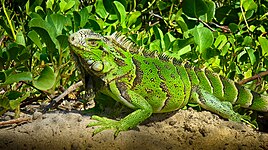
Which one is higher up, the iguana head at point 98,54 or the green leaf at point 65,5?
the green leaf at point 65,5

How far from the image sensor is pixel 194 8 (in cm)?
397

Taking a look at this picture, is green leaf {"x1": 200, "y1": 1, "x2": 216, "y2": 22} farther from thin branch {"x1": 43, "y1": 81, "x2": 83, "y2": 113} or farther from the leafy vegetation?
thin branch {"x1": 43, "y1": 81, "x2": 83, "y2": 113}

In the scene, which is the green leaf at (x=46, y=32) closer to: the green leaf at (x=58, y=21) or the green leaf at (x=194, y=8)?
the green leaf at (x=58, y=21)

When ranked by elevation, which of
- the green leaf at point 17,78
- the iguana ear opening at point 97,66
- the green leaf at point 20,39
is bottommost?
the green leaf at point 17,78

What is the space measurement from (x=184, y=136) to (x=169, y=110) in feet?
0.68

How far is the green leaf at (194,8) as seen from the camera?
155 inches

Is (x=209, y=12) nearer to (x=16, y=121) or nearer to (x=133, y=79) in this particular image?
(x=133, y=79)

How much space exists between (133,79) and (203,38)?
33.0 inches

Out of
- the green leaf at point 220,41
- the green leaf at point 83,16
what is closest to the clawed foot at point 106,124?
the green leaf at point 83,16

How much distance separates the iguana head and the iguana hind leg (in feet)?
1.71

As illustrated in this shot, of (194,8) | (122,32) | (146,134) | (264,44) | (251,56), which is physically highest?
(194,8)

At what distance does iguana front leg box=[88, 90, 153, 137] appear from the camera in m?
2.74

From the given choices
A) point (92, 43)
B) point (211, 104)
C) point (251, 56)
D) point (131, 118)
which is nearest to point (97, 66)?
point (92, 43)

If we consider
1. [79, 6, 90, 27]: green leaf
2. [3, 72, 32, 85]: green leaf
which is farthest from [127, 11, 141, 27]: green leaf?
[3, 72, 32, 85]: green leaf
